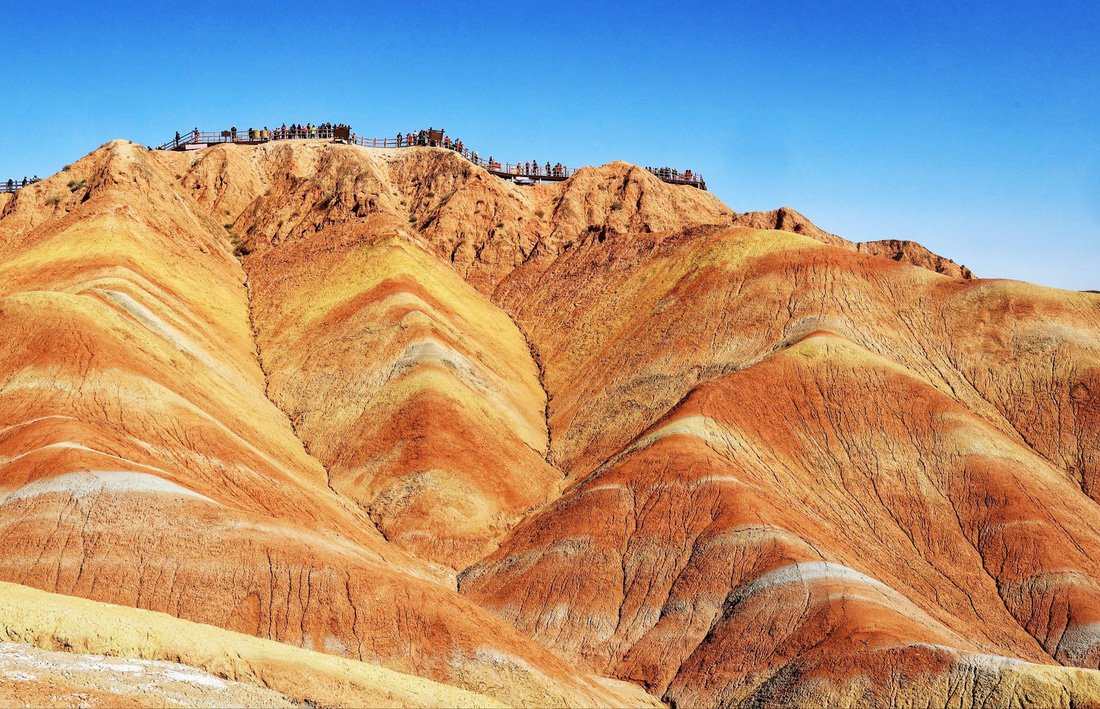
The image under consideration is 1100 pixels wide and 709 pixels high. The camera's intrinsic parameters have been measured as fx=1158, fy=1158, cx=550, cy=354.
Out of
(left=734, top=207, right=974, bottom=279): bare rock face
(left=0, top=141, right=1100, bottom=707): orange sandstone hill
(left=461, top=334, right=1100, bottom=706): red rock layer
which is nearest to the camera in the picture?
(left=0, top=141, right=1100, bottom=707): orange sandstone hill

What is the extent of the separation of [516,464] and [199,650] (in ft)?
104

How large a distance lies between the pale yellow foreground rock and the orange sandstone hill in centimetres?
11

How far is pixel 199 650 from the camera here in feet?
98.0

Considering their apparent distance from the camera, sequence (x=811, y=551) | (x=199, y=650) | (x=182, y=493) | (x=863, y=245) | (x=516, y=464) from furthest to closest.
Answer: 1. (x=863, y=245)
2. (x=516, y=464)
3. (x=811, y=551)
4. (x=182, y=493)
5. (x=199, y=650)

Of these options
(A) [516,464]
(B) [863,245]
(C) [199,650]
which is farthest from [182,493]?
(B) [863,245]

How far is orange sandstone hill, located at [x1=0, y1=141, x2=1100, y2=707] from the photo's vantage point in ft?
124

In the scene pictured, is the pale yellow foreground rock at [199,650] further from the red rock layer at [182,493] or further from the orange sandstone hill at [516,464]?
the red rock layer at [182,493]

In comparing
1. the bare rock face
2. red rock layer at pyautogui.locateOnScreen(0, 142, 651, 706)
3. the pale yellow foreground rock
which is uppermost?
the bare rock face

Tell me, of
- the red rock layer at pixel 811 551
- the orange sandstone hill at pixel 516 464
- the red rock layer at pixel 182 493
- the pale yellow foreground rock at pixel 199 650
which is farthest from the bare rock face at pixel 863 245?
the pale yellow foreground rock at pixel 199 650

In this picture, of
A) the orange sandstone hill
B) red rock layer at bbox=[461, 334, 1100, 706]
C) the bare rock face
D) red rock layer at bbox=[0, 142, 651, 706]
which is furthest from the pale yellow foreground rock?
the bare rock face

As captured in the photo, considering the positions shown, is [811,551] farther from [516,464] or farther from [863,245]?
[863,245]

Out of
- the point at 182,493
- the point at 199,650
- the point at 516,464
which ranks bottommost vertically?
the point at 199,650

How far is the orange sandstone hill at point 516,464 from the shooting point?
124 feet

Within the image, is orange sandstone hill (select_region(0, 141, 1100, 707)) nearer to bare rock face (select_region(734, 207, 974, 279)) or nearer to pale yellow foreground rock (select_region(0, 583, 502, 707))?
pale yellow foreground rock (select_region(0, 583, 502, 707))
